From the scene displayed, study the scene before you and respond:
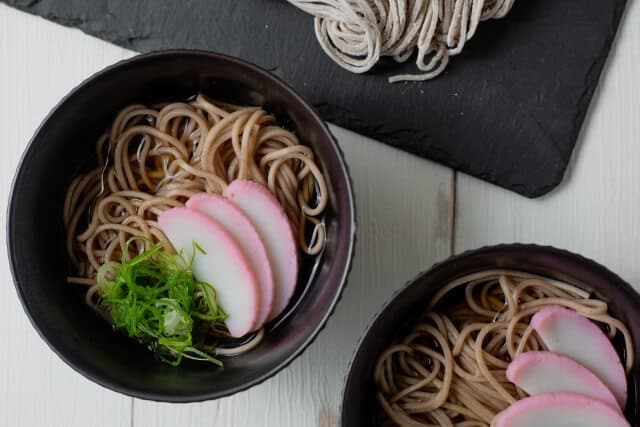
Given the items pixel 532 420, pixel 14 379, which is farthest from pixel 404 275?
pixel 14 379

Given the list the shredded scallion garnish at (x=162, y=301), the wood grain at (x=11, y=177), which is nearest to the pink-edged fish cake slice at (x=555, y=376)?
the shredded scallion garnish at (x=162, y=301)

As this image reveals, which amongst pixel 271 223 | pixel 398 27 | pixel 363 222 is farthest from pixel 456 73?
pixel 271 223

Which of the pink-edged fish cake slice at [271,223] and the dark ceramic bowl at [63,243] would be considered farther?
the pink-edged fish cake slice at [271,223]

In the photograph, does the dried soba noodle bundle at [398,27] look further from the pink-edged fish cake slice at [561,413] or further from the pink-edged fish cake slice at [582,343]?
the pink-edged fish cake slice at [561,413]

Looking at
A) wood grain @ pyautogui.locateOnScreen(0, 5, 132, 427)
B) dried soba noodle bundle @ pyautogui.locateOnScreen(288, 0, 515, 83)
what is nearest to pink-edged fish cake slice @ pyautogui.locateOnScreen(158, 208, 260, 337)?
wood grain @ pyautogui.locateOnScreen(0, 5, 132, 427)

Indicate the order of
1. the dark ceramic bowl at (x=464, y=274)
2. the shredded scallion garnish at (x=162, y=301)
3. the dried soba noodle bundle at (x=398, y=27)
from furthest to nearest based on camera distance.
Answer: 1. the dried soba noodle bundle at (x=398, y=27)
2. the shredded scallion garnish at (x=162, y=301)
3. the dark ceramic bowl at (x=464, y=274)

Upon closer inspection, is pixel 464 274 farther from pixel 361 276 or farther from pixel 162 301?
pixel 162 301

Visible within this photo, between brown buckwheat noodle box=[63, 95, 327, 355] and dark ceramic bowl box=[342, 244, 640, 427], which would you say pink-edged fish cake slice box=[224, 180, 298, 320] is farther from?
dark ceramic bowl box=[342, 244, 640, 427]

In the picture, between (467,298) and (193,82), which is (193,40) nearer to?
(193,82)
